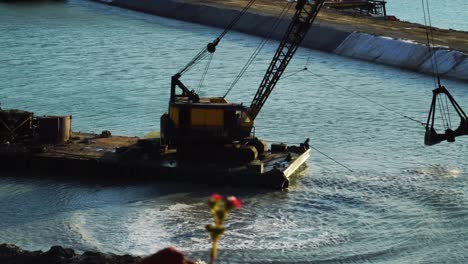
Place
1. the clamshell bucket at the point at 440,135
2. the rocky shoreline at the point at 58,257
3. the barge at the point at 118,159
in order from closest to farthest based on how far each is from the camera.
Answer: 1. the rocky shoreline at the point at 58,257
2. the clamshell bucket at the point at 440,135
3. the barge at the point at 118,159

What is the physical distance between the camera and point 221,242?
40062 mm

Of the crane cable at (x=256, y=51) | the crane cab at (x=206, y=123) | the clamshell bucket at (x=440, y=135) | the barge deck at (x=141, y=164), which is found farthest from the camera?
the crane cable at (x=256, y=51)

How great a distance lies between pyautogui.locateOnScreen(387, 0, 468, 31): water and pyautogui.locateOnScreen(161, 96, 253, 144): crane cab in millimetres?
70654

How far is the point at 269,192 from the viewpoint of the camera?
47188 mm

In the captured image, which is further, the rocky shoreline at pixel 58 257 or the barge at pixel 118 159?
the barge at pixel 118 159

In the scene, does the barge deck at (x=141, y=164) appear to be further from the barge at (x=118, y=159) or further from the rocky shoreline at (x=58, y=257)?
the rocky shoreline at (x=58, y=257)

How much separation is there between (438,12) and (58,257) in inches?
4240

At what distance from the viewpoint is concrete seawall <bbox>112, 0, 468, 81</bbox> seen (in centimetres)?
8219

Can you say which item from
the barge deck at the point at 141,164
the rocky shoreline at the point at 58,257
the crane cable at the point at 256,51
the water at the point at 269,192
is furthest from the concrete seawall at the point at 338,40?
the rocky shoreline at the point at 58,257

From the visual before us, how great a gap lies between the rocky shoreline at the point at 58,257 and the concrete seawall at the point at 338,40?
47.5m

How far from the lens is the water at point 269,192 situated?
132 ft

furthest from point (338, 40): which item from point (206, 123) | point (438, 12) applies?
point (206, 123)

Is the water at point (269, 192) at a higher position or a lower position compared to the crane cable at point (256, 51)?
lower

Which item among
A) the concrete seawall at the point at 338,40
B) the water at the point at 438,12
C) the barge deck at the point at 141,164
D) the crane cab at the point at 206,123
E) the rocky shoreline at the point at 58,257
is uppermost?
the water at the point at 438,12
